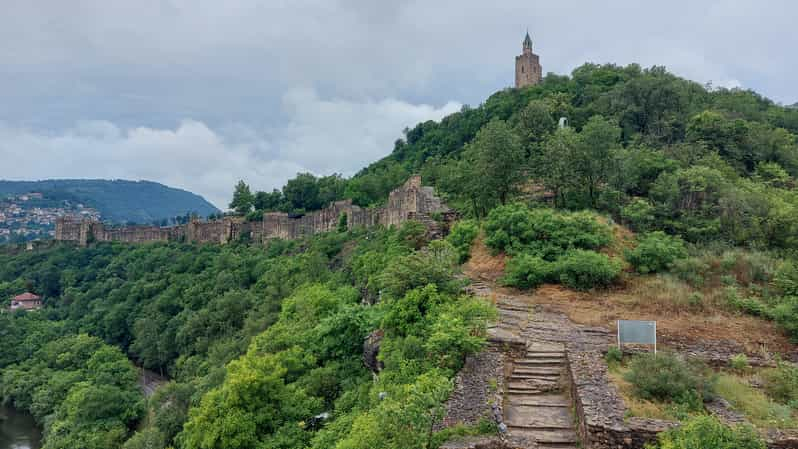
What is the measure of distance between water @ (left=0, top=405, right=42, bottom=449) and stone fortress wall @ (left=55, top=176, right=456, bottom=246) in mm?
25594

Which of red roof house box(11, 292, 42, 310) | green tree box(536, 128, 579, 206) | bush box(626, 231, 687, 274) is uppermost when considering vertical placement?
green tree box(536, 128, 579, 206)

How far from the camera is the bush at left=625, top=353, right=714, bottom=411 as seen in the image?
24.8ft

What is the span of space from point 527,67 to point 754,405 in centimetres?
6114

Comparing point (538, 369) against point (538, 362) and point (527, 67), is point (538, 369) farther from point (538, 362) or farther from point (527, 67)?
point (527, 67)

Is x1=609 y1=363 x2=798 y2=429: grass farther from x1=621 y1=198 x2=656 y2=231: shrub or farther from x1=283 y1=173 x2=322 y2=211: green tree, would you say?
x1=283 y1=173 x2=322 y2=211: green tree

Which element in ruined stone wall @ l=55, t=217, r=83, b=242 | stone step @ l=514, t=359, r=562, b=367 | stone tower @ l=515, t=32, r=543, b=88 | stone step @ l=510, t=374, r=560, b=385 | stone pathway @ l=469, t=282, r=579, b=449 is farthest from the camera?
ruined stone wall @ l=55, t=217, r=83, b=242

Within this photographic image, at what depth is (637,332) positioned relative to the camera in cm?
954

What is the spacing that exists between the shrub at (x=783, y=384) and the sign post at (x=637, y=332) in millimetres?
2040

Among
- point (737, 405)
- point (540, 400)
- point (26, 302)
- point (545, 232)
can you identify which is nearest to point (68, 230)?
point (26, 302)

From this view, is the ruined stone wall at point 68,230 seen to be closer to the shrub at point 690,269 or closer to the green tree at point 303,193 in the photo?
the green tree at point 303,193

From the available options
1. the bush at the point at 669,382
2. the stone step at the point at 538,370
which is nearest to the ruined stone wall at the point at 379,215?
the stone step at the point at 538,370

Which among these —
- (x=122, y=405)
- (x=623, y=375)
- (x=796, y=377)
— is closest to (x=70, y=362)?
(x=122, y=405)

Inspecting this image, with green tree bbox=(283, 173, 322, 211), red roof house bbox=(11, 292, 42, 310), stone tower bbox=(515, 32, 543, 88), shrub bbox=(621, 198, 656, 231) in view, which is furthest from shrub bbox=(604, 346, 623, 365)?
red roof house bbox=(11, 292, 42, 310)

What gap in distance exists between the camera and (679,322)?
39.0 ft
